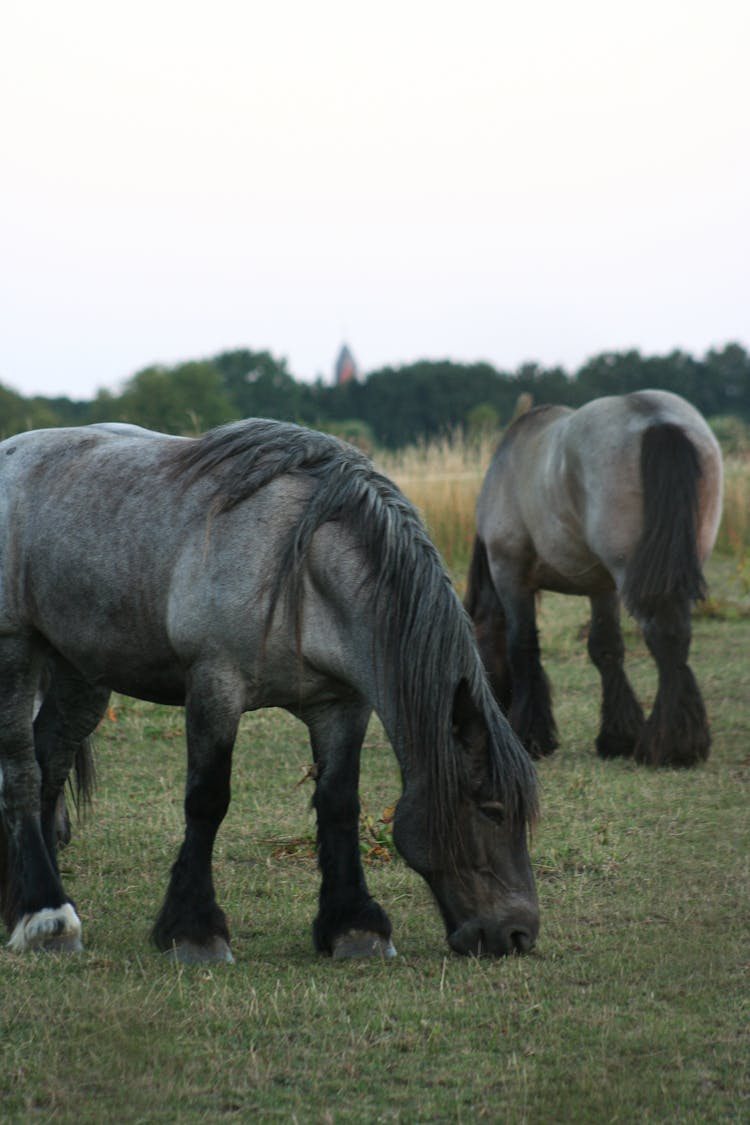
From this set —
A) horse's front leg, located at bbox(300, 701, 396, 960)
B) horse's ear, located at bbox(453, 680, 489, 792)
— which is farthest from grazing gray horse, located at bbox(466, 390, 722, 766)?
horse's ear, located at bbox(453, 680, 489, 792)

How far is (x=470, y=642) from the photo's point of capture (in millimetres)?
3770

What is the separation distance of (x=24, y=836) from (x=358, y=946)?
1133 millimetres

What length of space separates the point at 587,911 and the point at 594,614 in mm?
3702

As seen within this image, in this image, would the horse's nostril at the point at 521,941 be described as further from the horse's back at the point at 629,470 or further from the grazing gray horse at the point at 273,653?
the horse's back at the point at 629,470

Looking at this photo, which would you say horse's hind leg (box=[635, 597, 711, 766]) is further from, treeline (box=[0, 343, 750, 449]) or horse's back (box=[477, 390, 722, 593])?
treeline (box=[0, 343, 750, 449])

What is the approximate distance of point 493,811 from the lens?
3752mm

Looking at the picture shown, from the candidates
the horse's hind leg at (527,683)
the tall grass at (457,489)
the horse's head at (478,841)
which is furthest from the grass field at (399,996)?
the tall grass at (457,489)

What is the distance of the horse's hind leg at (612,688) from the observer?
7527 millimetres

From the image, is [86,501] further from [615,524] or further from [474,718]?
[615,524]

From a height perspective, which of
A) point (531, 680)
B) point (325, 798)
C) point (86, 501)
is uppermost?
point (86, 501)

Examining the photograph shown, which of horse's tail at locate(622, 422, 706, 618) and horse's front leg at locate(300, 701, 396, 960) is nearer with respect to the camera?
horse's front leg at locate(300, 701, 396, 960)

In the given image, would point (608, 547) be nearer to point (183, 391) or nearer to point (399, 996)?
point (399, 996)

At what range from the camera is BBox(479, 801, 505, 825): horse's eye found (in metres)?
3.73

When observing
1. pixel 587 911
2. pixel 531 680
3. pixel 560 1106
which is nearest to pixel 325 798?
pixel 587 911
